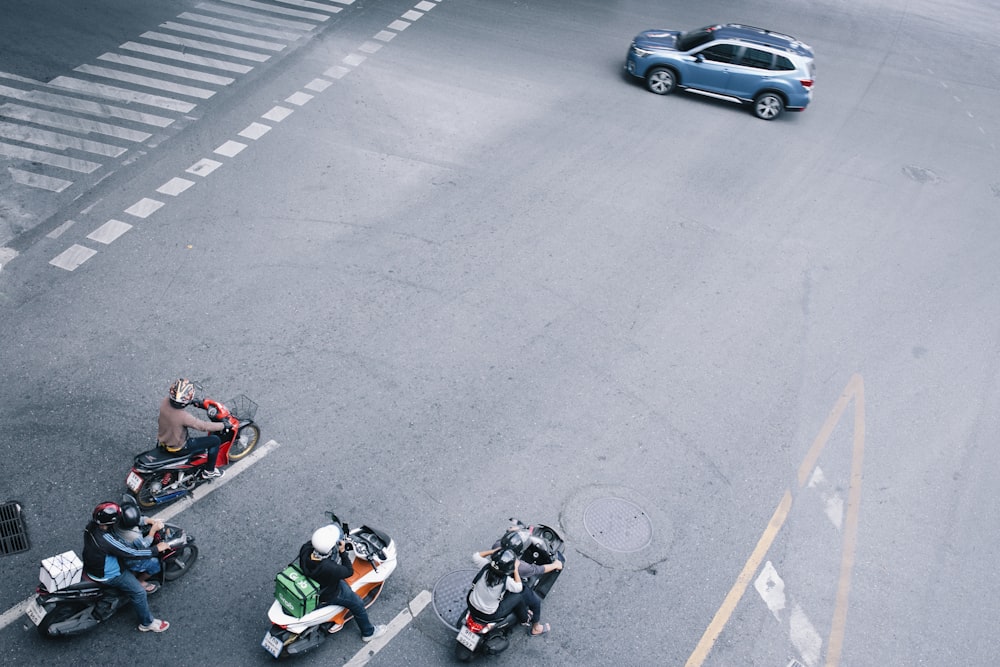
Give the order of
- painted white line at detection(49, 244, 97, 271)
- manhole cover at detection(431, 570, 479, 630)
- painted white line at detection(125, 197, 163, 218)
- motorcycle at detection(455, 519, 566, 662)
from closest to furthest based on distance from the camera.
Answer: motorcycle at detection(455, 519, 566, 662), manhole cover at detection(431, 570, 479, 630), painted white line at detection(49, 244, 97, 271), painted white line at detection(125, 197, 163, 218)

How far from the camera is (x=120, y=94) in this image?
17.1 meters

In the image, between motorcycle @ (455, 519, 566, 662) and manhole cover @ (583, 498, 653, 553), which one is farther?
manhole cover @ (583, 498, 653, 553)

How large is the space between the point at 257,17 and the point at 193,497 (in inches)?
594

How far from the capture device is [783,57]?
18.8 m

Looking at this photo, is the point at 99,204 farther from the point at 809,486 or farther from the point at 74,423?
the point at 809,486

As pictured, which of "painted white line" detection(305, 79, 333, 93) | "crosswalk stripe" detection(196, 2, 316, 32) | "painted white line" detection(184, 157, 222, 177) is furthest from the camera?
"crosswalk stripe" detection(196, 2, 316, 32)

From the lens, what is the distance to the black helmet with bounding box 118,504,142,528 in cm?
763

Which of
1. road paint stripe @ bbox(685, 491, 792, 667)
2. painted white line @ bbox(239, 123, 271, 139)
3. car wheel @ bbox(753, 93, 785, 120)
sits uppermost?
painted white line @ bbox(239, 123, 271, 139)

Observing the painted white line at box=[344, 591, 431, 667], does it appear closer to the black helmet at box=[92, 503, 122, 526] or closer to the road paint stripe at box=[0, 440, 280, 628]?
the road paint stripe at box=[0, 440, 280, 628]

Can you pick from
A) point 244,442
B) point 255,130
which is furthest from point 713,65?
point 244,442

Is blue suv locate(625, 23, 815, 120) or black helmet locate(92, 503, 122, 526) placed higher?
blue suv locate(625, 23, 815, 120)

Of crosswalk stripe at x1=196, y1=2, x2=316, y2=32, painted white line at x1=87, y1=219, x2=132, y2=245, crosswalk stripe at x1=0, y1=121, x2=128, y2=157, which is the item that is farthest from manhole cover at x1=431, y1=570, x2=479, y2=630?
crosswalk stripe at x1=196, y1=2, x2=316, y2=32

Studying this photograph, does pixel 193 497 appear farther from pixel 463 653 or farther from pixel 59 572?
pixel 463 653

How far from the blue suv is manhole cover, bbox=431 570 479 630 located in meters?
14.1
